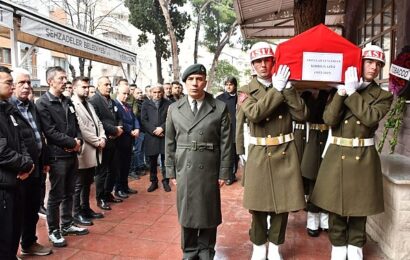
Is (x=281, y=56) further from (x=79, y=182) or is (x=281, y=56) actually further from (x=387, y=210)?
(x=79, y=182)

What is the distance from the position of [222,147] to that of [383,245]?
1746mm

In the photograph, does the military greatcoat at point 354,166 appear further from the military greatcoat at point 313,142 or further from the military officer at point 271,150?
the military greatcoat at point 313,142

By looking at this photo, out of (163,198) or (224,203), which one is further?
(163,198)

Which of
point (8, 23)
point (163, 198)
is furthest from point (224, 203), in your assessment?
point (8, 23)

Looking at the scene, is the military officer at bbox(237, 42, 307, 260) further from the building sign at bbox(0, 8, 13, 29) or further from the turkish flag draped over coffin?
the building sign at bbox(0, 8, 13, 29)

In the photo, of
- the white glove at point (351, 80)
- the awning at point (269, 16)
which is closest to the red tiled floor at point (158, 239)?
the white glove at point (351, 80)

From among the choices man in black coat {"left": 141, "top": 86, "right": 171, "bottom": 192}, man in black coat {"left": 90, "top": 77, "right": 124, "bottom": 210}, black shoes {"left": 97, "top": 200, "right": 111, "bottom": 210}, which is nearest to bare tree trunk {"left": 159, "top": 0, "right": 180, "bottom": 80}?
man in black coat {"left": 141, "top": 86, "right": 171, "bottom": 192}

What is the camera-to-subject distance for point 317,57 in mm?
2891

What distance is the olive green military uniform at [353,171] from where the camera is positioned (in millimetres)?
2949

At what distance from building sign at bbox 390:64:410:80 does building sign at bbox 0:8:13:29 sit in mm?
4242

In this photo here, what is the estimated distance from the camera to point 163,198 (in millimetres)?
5344

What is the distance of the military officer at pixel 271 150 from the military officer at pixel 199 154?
0.23 metres

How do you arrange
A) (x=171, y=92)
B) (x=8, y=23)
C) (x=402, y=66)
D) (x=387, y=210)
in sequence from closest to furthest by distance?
1. (x=387, y=210)
2. (x=402, y=66)
3. (x=8, y=23)
4. (x=171, y=92)

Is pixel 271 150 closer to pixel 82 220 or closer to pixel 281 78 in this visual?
pixel 281 78
